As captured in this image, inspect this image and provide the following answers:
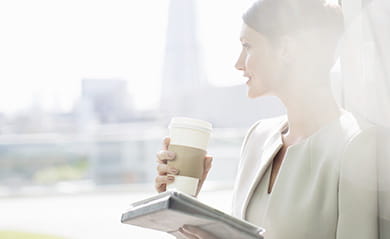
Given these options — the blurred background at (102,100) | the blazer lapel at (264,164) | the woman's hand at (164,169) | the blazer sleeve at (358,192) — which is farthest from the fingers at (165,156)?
the blurred background at (102,100)

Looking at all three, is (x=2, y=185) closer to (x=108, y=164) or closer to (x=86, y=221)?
(x=108, y=164)

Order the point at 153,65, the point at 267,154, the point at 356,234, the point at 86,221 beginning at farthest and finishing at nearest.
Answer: the point at 153,65 < the point at 86,221 < the point at 267,154 < the point at 356,234

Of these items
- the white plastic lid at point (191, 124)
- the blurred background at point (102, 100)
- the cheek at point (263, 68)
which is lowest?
the blurred background at point (102, 100)

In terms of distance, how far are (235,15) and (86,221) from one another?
4.57 feet

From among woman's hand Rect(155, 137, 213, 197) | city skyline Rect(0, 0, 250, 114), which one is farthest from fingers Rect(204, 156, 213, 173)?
city skyline Rect(0, 0, 250, 114)

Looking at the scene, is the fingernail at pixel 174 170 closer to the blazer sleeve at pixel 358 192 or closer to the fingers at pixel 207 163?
the fingers at pixel 207 163

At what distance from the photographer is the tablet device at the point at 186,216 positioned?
617mm

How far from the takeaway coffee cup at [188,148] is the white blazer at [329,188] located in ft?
0.42

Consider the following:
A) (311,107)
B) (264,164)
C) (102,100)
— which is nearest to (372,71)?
(311,107)

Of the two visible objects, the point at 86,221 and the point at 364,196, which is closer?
the point at 364,196

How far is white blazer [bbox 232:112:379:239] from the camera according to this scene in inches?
30.3

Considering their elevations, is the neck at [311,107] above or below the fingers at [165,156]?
above

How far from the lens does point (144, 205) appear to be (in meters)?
0.65

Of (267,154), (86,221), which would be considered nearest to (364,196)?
(267,154)
